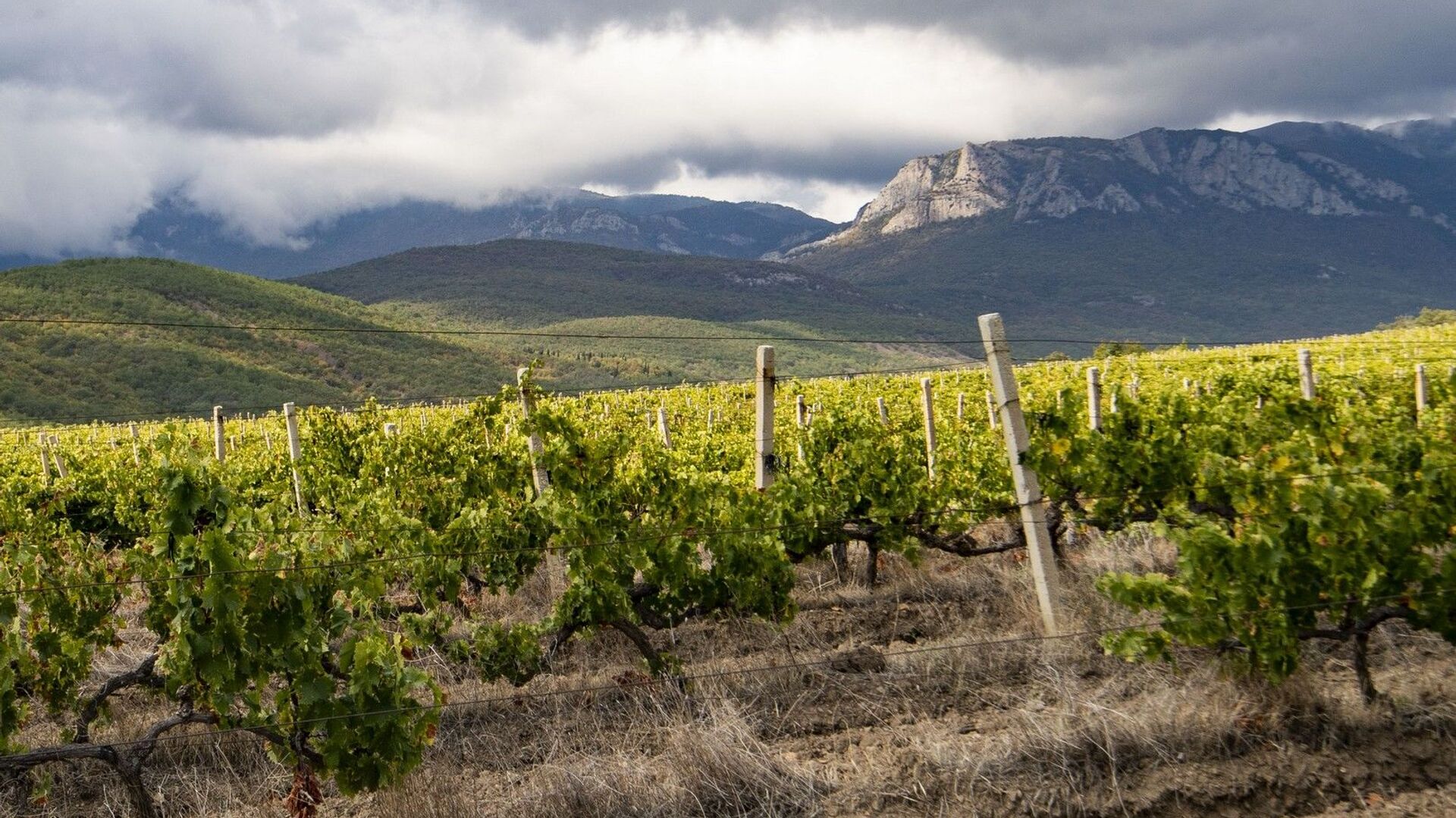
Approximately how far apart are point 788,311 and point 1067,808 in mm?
191342

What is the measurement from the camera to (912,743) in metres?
5.23

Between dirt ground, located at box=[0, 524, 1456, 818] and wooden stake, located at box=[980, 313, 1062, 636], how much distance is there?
222 mm

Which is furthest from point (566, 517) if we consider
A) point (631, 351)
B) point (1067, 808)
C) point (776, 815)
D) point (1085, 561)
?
point (631, 351)

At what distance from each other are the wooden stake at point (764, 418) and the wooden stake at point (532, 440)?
5.35 ft

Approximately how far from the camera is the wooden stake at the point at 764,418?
7.75 m

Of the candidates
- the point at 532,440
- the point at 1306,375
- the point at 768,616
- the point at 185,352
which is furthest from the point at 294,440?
the point at 185,352

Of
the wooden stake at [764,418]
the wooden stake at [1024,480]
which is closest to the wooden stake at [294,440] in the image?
the wooden stake at [764,418]

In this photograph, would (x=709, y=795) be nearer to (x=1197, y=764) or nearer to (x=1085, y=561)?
(x=1197, y=764)

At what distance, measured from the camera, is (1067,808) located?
15.5 feet

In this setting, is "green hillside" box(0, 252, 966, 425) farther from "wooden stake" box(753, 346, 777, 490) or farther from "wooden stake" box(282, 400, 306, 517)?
"wooden stake" box(753, 346, 777, 490)

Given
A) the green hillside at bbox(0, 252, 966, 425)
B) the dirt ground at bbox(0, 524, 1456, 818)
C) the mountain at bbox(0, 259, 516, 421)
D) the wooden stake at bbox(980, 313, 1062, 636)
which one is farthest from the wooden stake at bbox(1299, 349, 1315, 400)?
the mountain at bbox(0, 259, 516, 421)

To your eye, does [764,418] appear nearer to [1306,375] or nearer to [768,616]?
[768,616]

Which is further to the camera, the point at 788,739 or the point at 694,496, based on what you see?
the point at 694,496

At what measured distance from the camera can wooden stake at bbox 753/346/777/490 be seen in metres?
7.75
